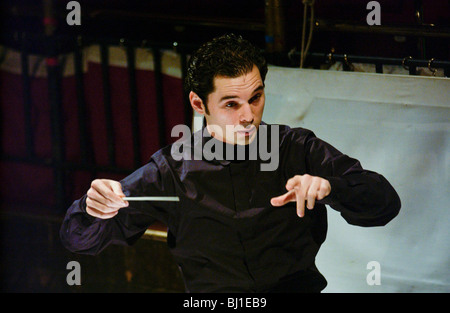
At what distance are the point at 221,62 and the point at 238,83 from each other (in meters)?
0.09

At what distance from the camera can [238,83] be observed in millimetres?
2430

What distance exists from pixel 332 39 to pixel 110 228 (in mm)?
1472

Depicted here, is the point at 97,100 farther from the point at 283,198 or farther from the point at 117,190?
the point at 283,198

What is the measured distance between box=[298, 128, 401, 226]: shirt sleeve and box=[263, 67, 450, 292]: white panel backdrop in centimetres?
50

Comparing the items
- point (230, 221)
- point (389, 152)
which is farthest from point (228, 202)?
point (389, 152)

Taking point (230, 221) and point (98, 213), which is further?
point (230, 221)

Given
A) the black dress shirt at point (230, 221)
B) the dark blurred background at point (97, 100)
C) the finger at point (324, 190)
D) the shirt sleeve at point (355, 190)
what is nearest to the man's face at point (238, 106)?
the black dress shirt at point (230, 221)

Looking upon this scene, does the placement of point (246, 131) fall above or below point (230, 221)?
above

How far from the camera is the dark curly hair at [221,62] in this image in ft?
8.01

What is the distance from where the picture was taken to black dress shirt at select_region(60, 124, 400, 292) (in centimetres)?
254

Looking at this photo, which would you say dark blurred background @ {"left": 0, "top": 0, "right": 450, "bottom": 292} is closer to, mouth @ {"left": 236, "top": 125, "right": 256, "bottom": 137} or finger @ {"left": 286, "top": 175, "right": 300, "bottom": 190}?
mouth @ {"left": 236, "top": 125, "right": 256, "bottom": 137}
